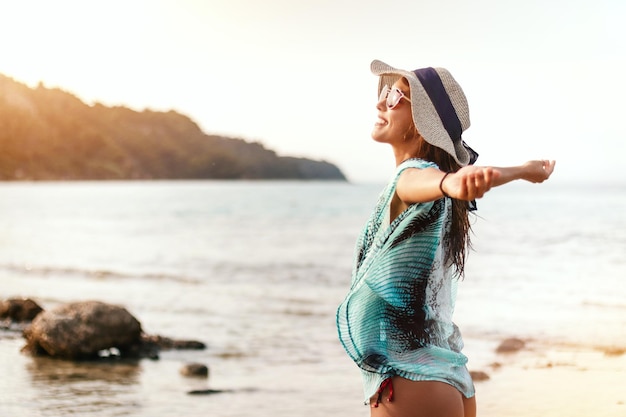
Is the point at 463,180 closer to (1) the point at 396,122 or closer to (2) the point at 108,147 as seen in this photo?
(1) the point at 396,122

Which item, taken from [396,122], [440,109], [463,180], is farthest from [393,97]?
[463,180]

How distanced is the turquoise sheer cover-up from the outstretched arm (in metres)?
0.07

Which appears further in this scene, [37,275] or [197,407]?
[37,275]

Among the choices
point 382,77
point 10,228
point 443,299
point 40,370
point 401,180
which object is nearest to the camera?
point 401,180

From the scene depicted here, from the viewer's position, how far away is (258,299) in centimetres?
1708

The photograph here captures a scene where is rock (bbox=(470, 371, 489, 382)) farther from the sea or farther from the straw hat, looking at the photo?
the straw hat

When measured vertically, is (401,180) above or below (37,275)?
above

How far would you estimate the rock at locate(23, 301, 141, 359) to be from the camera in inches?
372

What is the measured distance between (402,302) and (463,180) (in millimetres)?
577

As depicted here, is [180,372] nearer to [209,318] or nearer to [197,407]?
[197,407]

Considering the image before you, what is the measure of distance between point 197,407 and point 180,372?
53.0 inches

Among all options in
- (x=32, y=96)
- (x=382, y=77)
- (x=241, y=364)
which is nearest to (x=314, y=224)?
(x=241, y=364)

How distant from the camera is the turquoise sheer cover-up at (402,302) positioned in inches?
95.9

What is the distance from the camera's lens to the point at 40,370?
8.89 m
